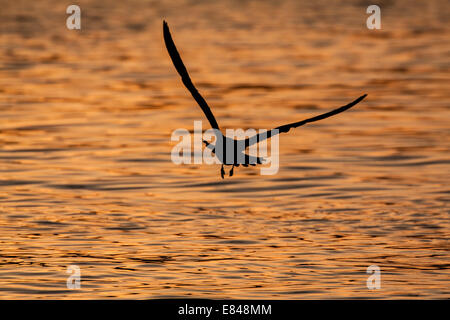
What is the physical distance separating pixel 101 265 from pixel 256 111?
492 inches

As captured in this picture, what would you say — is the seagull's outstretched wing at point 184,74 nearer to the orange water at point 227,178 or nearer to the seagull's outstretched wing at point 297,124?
the seagull's outstretched wing at point 297,124

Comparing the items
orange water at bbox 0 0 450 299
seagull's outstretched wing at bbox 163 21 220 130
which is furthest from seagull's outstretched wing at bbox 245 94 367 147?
orange water at bbox 0 0 450 299

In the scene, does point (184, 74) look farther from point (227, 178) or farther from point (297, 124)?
point (227, 178)

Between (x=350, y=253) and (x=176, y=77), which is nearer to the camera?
(x=350, y=253)

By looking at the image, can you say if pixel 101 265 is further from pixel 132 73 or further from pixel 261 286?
pixel 132 73

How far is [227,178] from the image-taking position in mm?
19094

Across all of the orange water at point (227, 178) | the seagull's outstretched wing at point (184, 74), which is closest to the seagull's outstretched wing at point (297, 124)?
the seagull's outstretched wing at point (184, 74)

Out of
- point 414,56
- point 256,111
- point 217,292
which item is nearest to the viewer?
point 217,292

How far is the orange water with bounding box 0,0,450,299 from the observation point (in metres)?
13.4

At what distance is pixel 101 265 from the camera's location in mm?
13633

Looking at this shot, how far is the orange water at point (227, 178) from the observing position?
13.4 meters
